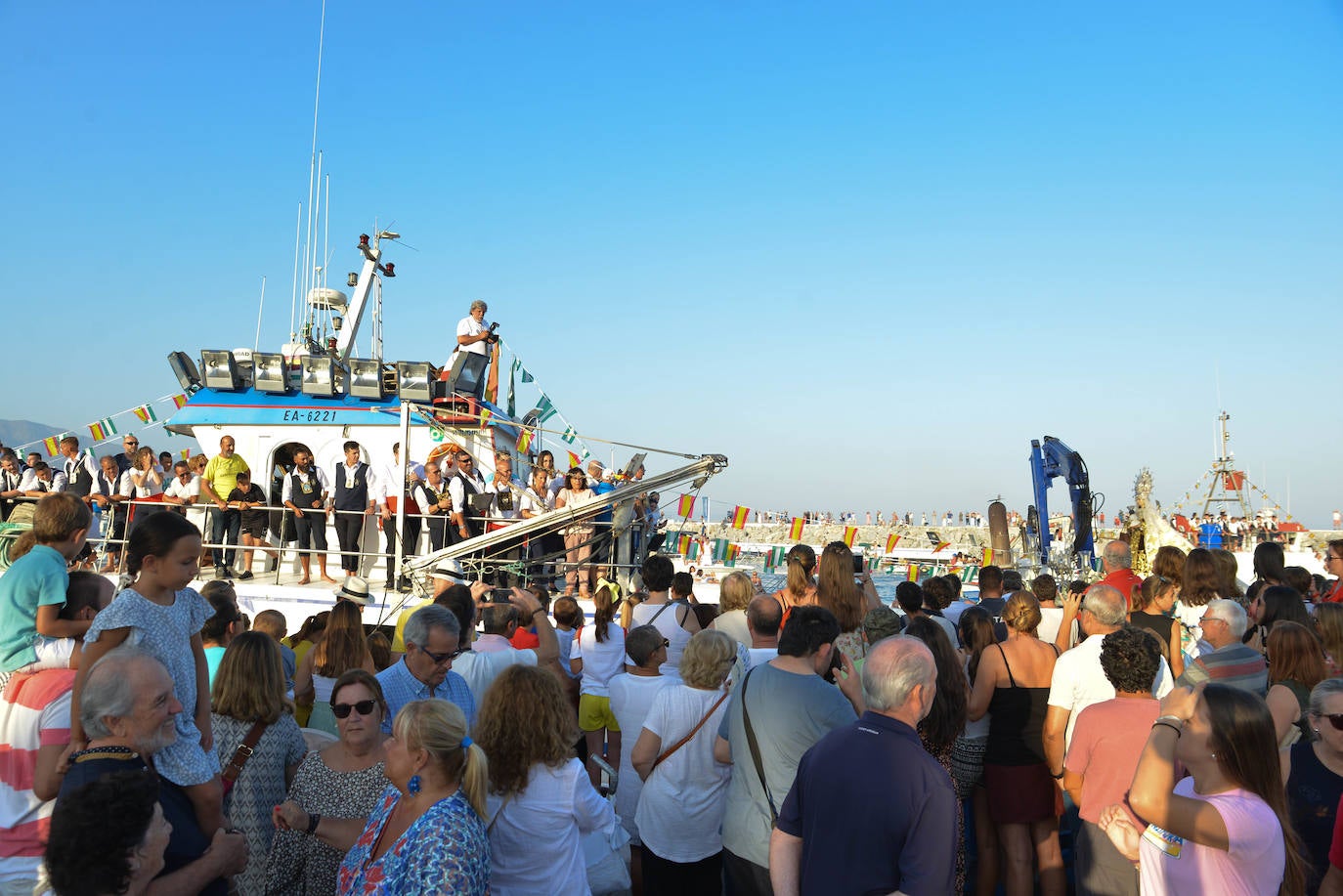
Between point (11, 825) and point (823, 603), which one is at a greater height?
point (823, 603)

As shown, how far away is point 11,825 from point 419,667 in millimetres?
1656

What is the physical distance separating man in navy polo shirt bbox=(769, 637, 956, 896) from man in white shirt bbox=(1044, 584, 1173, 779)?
7.04 feet

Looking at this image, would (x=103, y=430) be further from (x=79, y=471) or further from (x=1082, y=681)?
(x=1082, y=681)

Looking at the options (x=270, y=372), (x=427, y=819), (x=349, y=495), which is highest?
(x=270, y=372)

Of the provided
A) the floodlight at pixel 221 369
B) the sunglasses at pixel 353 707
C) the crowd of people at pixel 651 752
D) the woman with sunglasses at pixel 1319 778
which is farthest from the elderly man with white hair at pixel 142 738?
the floodlight at pixel 221 369

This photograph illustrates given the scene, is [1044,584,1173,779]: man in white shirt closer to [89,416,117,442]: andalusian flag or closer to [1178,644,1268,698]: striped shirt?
[1178,644,1268,698]: striped shirt

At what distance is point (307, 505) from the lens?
10914 mm

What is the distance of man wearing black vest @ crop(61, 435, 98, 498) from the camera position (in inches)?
440

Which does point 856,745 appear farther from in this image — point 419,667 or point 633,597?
point 633,597

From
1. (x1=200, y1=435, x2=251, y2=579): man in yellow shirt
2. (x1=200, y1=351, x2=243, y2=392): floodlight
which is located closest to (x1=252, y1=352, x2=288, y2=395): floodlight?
(x1=200, y1=351, x2=243, y2=392): floodlight

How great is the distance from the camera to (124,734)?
2.91 meters

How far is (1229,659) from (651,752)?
315 cm

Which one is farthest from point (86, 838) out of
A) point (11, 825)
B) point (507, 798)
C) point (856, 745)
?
point (856, 745)

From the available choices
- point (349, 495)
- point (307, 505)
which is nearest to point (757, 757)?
point (349, 495)
